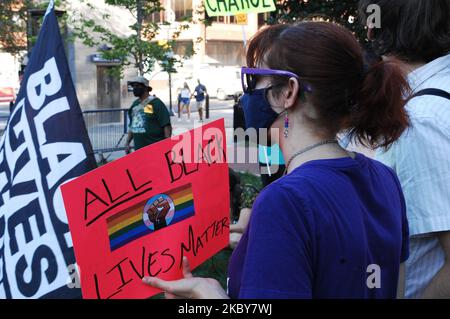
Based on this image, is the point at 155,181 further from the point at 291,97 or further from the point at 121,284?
the point at 291,97

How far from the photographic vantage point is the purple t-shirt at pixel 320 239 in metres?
1.25

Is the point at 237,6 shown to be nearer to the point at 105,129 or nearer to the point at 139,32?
the point at 139,32

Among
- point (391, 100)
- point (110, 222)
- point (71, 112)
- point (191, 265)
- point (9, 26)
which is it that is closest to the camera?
point (391, 100)

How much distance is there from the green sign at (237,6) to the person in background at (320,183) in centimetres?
378

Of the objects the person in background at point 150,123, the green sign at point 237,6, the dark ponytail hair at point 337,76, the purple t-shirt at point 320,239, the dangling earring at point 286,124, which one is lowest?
the person in background at point 150,123

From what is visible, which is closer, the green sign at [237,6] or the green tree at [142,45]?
the green sign at [237,6]

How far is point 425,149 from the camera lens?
5.73ft

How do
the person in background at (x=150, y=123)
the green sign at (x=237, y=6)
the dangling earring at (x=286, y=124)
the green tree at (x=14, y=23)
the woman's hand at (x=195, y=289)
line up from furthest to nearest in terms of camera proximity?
the green tree at (x=14, y=23)
the person in background at (x=150, y=123)
the green sign at (x=237, y=6)
the dangling earring at (x=286, y=124)
the woman's hand at (x=195, y=289)

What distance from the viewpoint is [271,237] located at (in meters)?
1.25

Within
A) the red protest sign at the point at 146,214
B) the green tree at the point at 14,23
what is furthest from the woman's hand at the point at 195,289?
the green tree at the point at 14,23

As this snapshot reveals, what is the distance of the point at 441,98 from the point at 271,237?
898 millimetres

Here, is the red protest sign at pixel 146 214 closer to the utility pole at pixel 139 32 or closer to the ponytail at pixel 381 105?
the ponytail at pixel 381 105

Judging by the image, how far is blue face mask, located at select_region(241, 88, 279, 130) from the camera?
157 centimetres
